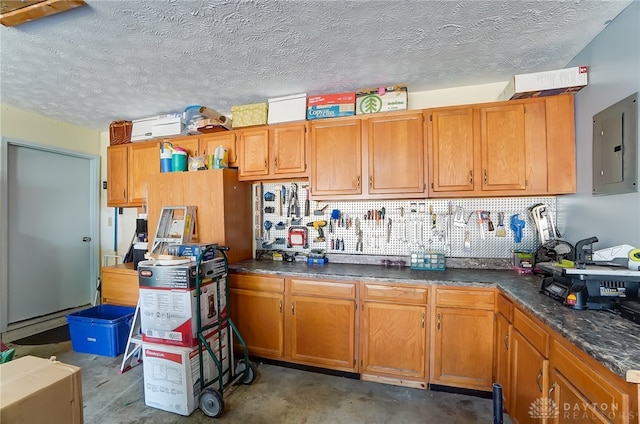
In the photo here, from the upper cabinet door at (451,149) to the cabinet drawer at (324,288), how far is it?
111cm

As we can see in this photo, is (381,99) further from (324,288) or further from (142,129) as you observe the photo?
(142,129)

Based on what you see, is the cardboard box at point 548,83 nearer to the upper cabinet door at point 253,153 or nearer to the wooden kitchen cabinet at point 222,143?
the upper cabinet door at point 253,153

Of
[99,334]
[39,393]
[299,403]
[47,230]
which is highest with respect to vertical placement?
[47,230]

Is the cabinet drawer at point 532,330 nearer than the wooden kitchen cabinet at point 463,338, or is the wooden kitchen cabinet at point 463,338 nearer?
the cabinet drawer at point 532,330

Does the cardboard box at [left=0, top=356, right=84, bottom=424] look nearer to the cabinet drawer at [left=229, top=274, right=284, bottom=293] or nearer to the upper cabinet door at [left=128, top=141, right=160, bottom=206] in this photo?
the cabinet drawer at [left=229, top=274, right=284, bottom=293]

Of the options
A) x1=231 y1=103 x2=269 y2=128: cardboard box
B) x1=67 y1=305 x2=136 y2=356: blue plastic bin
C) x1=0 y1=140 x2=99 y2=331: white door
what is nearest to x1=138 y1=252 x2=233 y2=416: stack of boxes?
x1=67 y1=305 x2=136 y2=356: blue plastic bin

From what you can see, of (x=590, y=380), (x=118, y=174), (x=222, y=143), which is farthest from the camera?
(x=118, y=174)

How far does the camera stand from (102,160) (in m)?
4.15

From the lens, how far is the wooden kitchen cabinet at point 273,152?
9.20ft

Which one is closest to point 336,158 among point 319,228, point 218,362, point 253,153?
point 319,228

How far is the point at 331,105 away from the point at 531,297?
2143 mm

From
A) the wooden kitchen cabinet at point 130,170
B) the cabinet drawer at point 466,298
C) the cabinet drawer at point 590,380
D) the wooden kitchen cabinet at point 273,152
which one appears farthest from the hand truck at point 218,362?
the cabinet drawer at point 590,380

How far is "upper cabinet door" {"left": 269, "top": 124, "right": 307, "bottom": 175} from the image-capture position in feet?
9.16

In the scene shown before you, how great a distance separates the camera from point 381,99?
2605 mm
